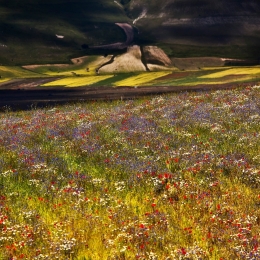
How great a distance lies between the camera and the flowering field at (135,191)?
279 inches

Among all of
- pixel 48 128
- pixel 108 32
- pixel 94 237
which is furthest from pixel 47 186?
pixel 108 32

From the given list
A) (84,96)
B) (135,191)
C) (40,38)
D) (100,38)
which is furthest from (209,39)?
(135,191)

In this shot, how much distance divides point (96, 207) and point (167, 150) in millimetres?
4723

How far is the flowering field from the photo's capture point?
7.08 m

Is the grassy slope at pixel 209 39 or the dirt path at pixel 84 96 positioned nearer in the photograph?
the dirt path at pixel 84 96

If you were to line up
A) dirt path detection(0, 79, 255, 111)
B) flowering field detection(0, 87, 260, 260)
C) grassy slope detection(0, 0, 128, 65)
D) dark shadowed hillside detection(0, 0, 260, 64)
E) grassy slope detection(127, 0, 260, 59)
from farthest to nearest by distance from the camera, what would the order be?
grassy slope detection(0, 0, 128, 65) < dark shadowed hillside detection(0, 0, 260, 64) < grassy slope detection(127, 0, 260, 59) < dirt path detection(0, 79, 255, 111) < flowering field detection(0, 87, 260, 260)

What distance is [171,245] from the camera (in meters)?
6.93

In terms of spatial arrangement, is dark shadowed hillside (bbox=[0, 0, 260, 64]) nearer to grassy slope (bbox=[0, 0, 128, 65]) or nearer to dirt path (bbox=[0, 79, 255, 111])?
grassy slope (bbox=[0, 0, 128, 65])

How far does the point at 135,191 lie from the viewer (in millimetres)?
10195

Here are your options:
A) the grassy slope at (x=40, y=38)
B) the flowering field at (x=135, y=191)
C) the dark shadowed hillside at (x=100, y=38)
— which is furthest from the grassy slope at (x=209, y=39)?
the flowering field at (x=135, y=191)

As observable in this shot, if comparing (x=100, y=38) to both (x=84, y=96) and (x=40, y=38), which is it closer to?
(x=40, y=38)

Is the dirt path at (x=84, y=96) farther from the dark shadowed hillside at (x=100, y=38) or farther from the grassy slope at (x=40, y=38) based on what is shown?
the grassy slope at (x=40, y=38)

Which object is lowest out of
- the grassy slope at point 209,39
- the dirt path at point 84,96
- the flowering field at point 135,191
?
the flowering field at point 135,191

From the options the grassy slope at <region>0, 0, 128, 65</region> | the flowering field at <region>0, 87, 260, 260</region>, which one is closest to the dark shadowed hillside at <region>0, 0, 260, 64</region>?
the grassy slope at <region>0, 0, 128, 65</region>
